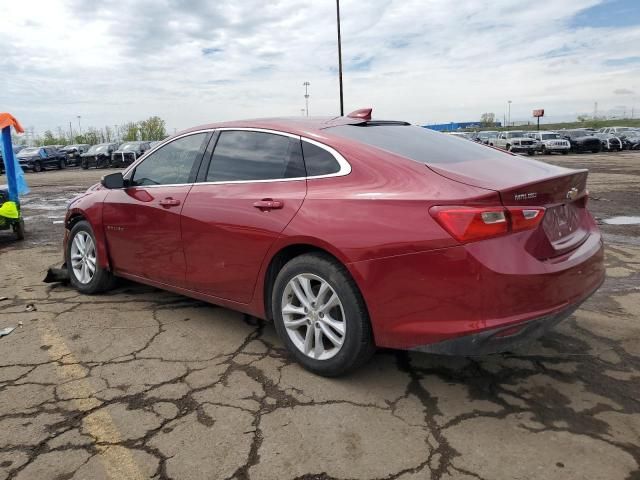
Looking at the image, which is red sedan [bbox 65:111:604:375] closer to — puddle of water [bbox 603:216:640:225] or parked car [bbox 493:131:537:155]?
puddle of water [bbox 603:216:640:225]

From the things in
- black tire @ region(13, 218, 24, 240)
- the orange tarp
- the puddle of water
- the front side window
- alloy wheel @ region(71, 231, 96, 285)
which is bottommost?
the puddle of water

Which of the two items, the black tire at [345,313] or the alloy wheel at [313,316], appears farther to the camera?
the alloy wheel at [313,316]

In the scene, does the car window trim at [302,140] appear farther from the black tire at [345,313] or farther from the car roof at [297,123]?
the black tire at [345,313]

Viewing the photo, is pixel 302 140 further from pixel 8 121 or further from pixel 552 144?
pixel 552 144

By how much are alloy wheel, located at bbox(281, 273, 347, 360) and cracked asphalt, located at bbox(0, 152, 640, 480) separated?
0.63ft

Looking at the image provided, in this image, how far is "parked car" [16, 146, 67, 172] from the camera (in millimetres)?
33188

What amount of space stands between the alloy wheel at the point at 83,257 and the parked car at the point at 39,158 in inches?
1254

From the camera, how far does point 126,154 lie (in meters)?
33.2

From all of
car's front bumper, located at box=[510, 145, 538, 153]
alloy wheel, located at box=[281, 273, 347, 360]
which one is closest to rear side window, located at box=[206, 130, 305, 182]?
alloy wheel, located at box=[281, 273, 347, 360]

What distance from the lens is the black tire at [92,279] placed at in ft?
16.0

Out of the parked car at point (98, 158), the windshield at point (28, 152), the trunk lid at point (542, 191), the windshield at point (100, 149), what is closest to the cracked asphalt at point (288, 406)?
the trunk lid at point (542, 191)

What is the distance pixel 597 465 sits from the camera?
2.32 meters

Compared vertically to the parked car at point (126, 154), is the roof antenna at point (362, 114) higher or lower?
higher

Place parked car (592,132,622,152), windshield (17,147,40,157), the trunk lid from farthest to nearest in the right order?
parked car (592,132,622,152), windshield (17,147,40,157), the trunk lid
